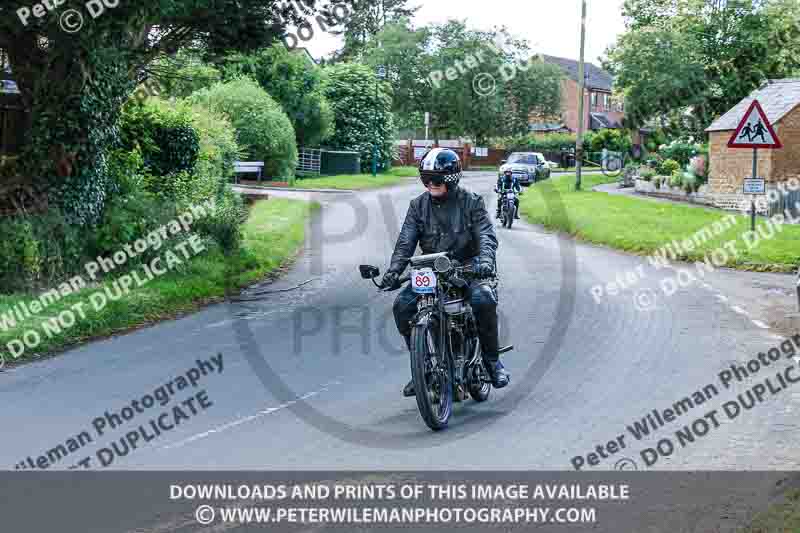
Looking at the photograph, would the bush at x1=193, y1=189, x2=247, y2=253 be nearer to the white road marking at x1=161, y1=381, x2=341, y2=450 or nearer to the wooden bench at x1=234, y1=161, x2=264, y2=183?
the white road marking at x1=161, y1=381, x2=341, y2=450

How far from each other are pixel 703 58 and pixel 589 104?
53.0 m

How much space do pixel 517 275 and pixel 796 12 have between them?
139 feet

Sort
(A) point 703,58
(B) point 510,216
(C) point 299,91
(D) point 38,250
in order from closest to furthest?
(D) point 38,250 < (B) point 510,216 < (C) point 299,91 < (A) point 703,58

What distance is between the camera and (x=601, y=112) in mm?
110125

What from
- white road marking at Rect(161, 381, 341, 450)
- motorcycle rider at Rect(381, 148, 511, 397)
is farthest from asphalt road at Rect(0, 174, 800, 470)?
motorcycle rider at Rect(381, 148, 511, 397)

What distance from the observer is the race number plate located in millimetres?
7137

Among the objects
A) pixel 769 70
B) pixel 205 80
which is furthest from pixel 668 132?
pixel 205 80

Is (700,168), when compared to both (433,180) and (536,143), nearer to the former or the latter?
(433,180)

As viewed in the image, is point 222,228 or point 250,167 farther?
point 250,167

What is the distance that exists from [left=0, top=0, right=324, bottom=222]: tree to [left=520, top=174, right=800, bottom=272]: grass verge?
10663mm

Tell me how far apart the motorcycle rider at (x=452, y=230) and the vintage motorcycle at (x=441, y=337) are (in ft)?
0.39

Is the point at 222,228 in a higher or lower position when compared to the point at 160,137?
lower

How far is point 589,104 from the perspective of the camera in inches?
4240

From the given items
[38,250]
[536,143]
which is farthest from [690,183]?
[536,143]
